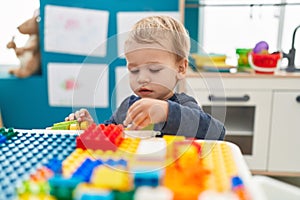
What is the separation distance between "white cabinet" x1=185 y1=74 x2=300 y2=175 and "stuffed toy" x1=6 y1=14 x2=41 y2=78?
77 centimetres

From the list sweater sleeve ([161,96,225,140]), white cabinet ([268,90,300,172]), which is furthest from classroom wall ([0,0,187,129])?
sweater sleeve ([161,96,225,140])

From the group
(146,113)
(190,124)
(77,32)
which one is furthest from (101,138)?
(77,32)

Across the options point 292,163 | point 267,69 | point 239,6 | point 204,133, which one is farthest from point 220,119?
point 239,6

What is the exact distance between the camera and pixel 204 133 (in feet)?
1.85

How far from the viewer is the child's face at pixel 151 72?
1.80ft

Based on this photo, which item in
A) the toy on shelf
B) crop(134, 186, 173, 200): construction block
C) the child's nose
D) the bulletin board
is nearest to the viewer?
crop(134, 186, 173, 200): construction block

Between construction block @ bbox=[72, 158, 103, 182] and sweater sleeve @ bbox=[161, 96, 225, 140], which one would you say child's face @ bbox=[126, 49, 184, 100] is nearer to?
sweater sleeve @ bbox=[161, 96, 225, 140]

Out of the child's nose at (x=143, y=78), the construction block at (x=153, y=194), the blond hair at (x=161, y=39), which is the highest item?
the blond hair at (x=161, y=39)

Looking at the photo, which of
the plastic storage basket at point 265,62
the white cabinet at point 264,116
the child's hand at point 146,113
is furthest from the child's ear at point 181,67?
the plastic storage basket at point 265,62

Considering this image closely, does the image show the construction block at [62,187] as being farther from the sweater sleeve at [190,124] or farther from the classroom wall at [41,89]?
the classroom wall at [41,89]

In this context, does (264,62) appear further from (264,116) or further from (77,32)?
(77,32)

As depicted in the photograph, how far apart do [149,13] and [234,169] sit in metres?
1.19

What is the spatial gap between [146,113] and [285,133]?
41.7 inches

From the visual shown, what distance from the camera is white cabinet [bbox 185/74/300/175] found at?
4.20 feet
